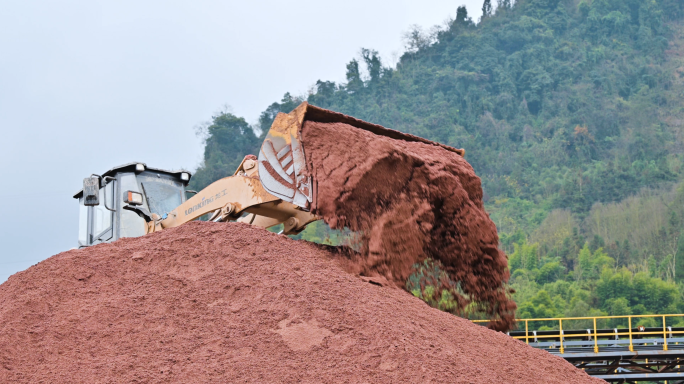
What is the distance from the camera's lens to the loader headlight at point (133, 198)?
21.2ft

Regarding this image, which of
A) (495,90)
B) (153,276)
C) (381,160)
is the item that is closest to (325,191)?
(381,160)

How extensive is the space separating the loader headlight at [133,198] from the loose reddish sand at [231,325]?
1380mm

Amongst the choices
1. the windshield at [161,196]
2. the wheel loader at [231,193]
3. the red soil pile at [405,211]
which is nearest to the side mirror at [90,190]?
the wheel loader at [231,193]

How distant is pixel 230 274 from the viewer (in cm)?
450

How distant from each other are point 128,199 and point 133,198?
0.09m

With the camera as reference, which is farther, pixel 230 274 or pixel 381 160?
pixel 381 160

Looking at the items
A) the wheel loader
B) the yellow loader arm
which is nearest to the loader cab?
the wheel loader

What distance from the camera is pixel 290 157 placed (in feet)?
16.9

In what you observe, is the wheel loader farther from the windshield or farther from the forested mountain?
the forested mountain

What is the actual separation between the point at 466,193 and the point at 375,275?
1170 mm

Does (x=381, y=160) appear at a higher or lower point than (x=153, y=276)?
higher

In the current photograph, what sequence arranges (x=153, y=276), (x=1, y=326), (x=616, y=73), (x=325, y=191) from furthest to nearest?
1. (x=616, y=73)
2. (x=325, y=191)
3. (x=153, y=276)
4. (x=1, y=326)

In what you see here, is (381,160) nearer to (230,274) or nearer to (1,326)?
(230,274)

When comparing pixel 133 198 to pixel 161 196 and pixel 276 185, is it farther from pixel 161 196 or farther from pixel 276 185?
pixel 276 185
